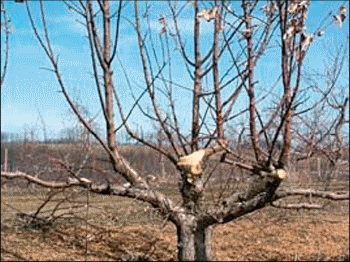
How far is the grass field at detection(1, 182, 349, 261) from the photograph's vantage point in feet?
17.2

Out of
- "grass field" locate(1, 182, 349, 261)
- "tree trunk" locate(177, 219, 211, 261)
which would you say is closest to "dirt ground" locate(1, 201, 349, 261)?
"grass field" locate(1, 182, 349, 261)

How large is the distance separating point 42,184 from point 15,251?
2240mm

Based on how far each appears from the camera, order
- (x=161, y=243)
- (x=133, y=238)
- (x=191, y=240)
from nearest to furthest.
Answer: (x=191, y=240) < (x=161, y=243) < (x=133, y=238)

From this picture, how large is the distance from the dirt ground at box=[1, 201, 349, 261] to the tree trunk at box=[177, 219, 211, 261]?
1.17m

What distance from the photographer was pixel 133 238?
596 centimetres

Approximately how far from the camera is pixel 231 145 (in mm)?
2977

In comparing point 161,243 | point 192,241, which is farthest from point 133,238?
point 192,241

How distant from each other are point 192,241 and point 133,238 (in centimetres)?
270

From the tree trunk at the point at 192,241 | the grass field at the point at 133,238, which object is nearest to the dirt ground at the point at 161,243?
the grass field at the point at 133,238

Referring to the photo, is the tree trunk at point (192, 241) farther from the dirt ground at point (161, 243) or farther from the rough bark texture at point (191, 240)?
the dirt ground at point (161, 243)

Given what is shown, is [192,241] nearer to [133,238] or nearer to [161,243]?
[161,243]

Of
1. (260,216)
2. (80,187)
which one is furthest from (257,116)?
(260,216)

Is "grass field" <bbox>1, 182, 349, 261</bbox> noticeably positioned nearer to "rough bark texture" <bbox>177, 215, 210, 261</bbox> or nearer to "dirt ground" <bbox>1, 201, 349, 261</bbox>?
"dirt ground" <bbox>1, 201, 349, 261</bbox>

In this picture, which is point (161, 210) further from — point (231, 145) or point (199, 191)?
point (231, 145)
